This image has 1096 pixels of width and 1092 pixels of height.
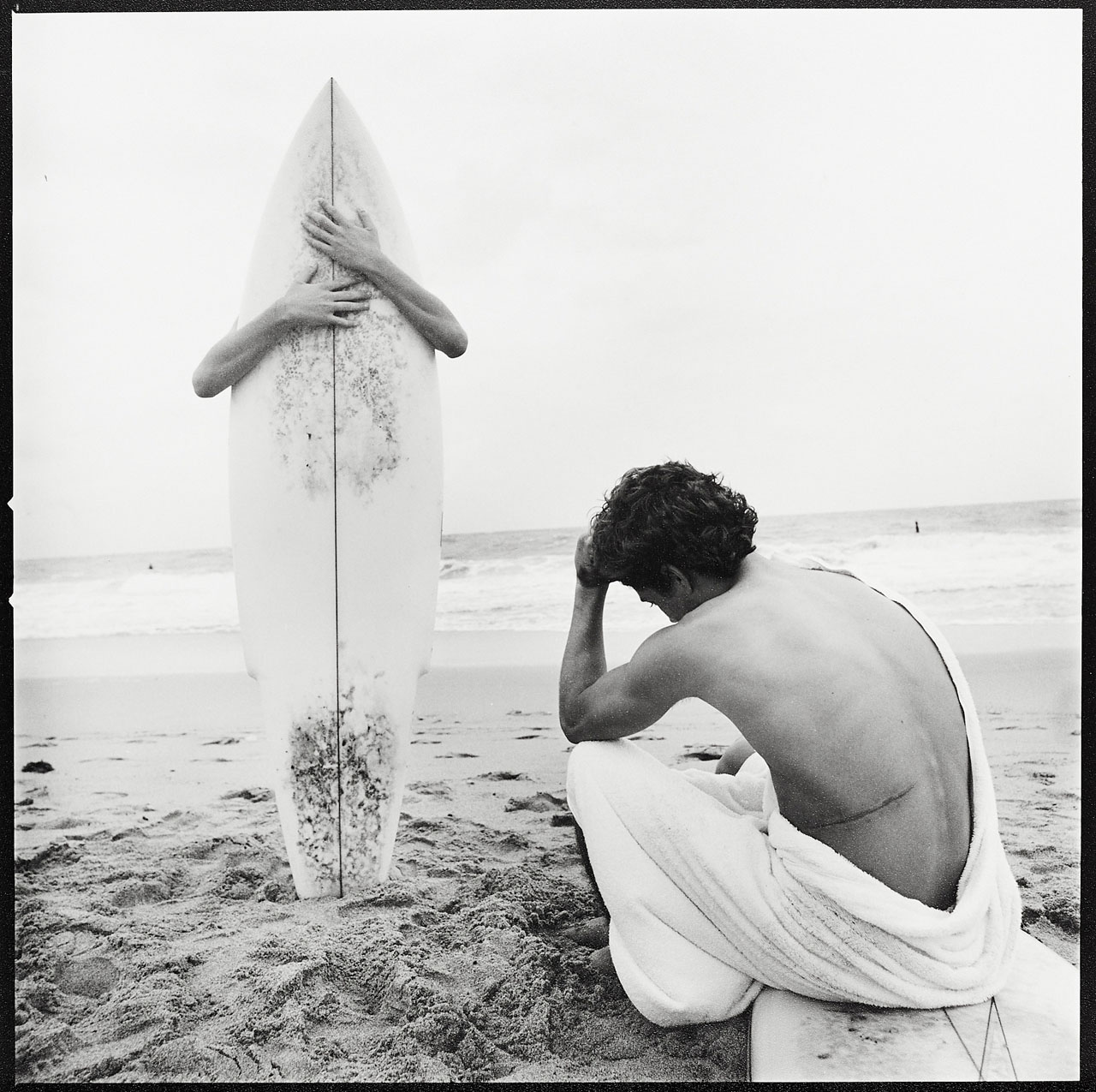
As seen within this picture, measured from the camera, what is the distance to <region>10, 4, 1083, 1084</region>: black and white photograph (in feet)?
5.67

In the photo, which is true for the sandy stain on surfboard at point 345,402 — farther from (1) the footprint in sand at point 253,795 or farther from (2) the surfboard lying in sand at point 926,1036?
(2) the surfboard lying in sand at point 926,1036

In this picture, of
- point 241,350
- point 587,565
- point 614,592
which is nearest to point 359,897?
point 587,565

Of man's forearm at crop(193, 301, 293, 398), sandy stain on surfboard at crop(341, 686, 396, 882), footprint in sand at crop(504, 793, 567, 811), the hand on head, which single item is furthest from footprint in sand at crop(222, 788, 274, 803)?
the hand on head

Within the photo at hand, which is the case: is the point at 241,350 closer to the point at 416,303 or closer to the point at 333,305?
the point at 333,305

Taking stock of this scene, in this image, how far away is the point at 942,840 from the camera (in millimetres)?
1502

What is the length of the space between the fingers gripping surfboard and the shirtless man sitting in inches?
22.6

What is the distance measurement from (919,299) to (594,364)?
0.75m

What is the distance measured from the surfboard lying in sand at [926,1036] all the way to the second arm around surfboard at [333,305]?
1496mm

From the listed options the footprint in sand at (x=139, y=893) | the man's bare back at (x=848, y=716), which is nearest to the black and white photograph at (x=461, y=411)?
the footprint in sand at (x=139, y=893)

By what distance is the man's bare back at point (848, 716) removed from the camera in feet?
4.70

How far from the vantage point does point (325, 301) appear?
1958mm

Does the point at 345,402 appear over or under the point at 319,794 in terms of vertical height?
over

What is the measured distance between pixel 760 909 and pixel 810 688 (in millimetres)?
389

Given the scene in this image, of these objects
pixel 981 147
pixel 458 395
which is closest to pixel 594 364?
pixel 458 395
